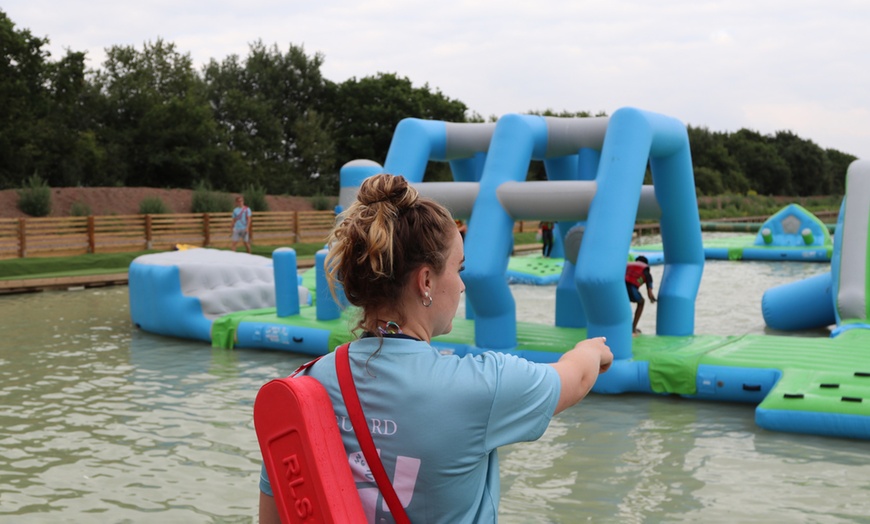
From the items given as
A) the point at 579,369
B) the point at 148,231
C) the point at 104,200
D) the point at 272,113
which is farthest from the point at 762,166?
the point at 579,369

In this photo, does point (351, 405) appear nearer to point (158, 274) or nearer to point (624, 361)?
point (624, 361)

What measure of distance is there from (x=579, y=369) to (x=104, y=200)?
81.8ft

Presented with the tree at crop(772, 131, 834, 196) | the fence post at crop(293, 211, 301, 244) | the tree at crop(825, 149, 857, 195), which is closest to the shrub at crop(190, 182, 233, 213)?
the fence post at crop(293, 211, 301, 244)

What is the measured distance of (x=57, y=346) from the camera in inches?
349

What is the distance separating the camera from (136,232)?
18.9m

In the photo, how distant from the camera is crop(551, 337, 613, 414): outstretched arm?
1504 mm

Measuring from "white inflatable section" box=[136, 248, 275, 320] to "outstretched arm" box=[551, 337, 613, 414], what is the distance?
8069mm

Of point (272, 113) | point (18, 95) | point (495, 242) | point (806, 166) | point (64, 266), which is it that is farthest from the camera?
point (806, 166)

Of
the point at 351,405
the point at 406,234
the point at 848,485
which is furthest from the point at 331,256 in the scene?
the point at 848,485

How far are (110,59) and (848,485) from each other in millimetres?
34316

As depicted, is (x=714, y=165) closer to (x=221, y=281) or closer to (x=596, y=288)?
(x=221, y=281)

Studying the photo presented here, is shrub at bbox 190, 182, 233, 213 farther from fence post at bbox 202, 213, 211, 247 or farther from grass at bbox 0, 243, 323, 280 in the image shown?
grass at bbox 0, 243, 323, 280

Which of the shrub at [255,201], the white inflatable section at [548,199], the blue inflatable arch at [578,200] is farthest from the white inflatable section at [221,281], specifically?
the shrub at [255,201]

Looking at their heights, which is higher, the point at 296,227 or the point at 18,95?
the point at 18,95
